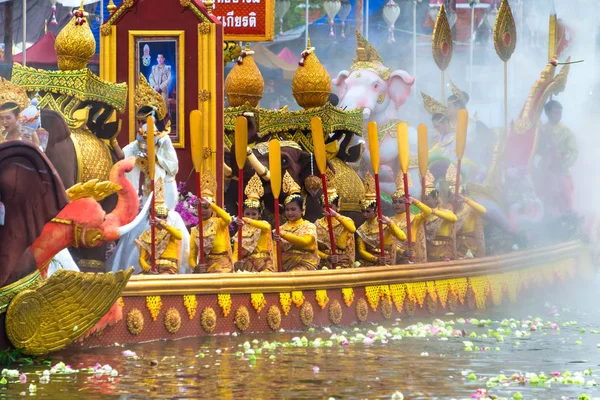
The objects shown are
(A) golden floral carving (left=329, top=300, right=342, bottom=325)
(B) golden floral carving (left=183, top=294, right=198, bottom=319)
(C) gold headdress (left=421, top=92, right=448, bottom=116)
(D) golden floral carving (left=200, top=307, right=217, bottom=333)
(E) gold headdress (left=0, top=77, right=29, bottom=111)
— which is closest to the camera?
(E) gold headdress (left=0, top=77, right=29, bottom=111)

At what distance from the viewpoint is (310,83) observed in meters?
16.7

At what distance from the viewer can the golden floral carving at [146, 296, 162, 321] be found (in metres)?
12.3

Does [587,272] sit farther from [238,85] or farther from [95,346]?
[95,346]

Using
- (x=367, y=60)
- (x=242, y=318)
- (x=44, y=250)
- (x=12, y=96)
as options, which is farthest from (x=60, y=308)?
(x=367, y=60)

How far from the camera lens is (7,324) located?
35.3 feet

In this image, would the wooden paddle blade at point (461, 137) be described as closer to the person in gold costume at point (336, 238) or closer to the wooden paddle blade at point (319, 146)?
the person in gold costume at point (336, 238)

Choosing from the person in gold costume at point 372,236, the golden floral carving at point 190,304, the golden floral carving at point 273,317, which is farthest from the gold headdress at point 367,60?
the golden floral carving at point 190,304

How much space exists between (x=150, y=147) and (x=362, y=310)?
2.51 m

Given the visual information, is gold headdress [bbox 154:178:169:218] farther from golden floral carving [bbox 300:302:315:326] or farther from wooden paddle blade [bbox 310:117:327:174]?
wooden paddle blade [bbox 310:117:327:174]

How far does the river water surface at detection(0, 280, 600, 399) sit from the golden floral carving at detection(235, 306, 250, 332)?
0.08 m

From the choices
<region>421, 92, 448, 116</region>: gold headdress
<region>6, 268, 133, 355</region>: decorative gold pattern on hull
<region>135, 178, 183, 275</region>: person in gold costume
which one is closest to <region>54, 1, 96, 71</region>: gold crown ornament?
<region>135, 178, 183, 275</region>: person in gold costume

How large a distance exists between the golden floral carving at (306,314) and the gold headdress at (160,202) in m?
1.36

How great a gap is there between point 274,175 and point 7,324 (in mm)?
3808

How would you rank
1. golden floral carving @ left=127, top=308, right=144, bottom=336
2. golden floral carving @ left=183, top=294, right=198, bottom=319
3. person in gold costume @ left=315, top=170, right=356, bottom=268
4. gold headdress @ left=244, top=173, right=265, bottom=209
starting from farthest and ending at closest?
person in gold costume @ left=315, top=170, right=356, bottom=268
gold headdress @ left=244, top=173, right=265, bottom=209
golden floral carving @ left=183, top=294, right=198, bottom=319
golden floral carving @ left=127, top=308, right=144, bottom=336
